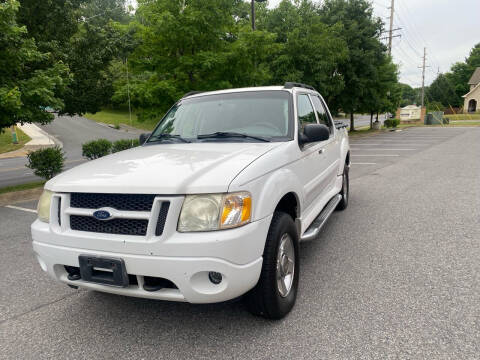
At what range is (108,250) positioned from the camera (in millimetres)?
2369

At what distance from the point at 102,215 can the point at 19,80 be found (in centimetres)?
676

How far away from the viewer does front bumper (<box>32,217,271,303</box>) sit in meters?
2.22

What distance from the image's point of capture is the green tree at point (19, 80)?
6.62 m

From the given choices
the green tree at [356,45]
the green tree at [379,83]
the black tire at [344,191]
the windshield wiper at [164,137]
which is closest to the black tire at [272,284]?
the windshield wiper at [164,137]

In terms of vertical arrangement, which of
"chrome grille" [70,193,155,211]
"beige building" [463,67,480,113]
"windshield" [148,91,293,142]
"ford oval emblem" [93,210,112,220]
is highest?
"beige building" [463,67,480,113]

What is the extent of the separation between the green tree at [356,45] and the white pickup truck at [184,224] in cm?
2140

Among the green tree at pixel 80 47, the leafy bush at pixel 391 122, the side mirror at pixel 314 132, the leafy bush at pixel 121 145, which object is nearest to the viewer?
the side mirror at pixel 314 132

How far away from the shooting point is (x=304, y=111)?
407 cm

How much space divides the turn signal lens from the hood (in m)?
0.09

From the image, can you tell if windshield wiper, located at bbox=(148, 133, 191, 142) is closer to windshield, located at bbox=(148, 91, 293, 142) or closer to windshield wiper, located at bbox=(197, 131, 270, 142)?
windshield, located at bbox=(148, 91, 293, 142)

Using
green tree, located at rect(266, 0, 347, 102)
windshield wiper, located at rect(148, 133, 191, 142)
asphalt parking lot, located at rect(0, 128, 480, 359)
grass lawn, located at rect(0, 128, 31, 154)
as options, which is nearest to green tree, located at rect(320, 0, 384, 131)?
green tree, located at rect(266, 0, 347, 102)

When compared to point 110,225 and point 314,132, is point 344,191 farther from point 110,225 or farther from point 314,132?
point 110,225

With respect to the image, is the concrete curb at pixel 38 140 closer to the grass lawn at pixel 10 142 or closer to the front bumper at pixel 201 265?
the grass lawn at pixel 10 142

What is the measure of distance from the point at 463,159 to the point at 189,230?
1281 centimetres
